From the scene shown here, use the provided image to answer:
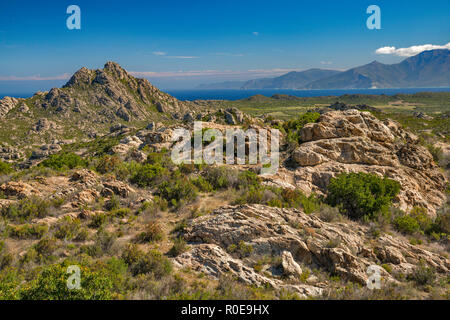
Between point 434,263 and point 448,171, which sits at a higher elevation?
point 448,171

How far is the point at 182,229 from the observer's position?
971 centimetres

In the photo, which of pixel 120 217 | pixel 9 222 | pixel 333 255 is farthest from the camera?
pixel 120 217

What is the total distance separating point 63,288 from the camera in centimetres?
579

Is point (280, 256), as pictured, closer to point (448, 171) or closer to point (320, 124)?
point (320, 124)

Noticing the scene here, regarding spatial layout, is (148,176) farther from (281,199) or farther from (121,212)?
(281,199)

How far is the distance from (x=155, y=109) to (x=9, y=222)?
5396 inches

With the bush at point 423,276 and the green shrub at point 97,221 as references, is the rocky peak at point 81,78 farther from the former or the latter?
the bush at point 423,276

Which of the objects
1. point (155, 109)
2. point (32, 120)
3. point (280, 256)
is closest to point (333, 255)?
point (280, 256)

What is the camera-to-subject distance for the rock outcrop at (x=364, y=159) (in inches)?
572

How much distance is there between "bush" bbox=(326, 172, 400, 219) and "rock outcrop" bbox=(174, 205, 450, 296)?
5.82 feet

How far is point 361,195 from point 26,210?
50.6 feet

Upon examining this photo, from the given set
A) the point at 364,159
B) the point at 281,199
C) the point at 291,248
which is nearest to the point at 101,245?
the point at 291,248

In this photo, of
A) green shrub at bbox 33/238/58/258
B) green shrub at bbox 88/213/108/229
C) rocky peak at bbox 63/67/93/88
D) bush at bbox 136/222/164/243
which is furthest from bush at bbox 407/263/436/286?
rocky peak at bbox 63/67/93/88

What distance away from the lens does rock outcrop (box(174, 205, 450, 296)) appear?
24.4ft
